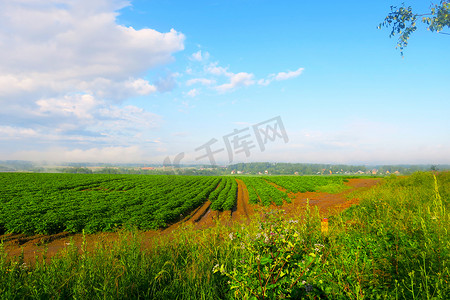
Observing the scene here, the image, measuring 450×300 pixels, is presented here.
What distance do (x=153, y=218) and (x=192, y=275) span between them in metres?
14.2

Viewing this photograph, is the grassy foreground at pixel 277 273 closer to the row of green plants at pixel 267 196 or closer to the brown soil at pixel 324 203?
Answer: the brown soil at pixel 324 203

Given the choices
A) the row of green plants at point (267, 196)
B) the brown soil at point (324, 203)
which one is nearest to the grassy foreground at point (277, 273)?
the brown soil at point (324, 203)

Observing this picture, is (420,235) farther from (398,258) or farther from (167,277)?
(167,277)

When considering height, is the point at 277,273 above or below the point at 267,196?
above

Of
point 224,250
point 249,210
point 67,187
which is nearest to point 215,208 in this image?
point 249,210

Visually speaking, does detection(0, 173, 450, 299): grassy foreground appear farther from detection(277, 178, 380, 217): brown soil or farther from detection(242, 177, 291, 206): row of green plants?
detection(242, 177, 291, 206): row of green plants

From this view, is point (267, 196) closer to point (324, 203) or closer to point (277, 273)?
point (324, 203)

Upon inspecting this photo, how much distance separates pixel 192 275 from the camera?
11.7 feet

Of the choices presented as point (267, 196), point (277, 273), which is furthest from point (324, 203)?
point (277, 273)

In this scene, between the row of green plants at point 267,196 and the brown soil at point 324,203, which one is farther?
the row of green plants at point 267,196

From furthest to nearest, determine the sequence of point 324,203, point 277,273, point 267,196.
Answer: point 267,196 → point 324,203 → point 277,273

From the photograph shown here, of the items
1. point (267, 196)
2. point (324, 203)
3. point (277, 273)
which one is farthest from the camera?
point (267, 196)

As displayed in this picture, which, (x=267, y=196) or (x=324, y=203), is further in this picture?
(x=267, y=196)

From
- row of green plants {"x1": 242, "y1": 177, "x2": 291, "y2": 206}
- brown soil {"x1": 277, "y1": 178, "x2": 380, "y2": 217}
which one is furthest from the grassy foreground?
row of green plants {"x1": 242, "y1": 177, "x2": 291, "y2": 206}
